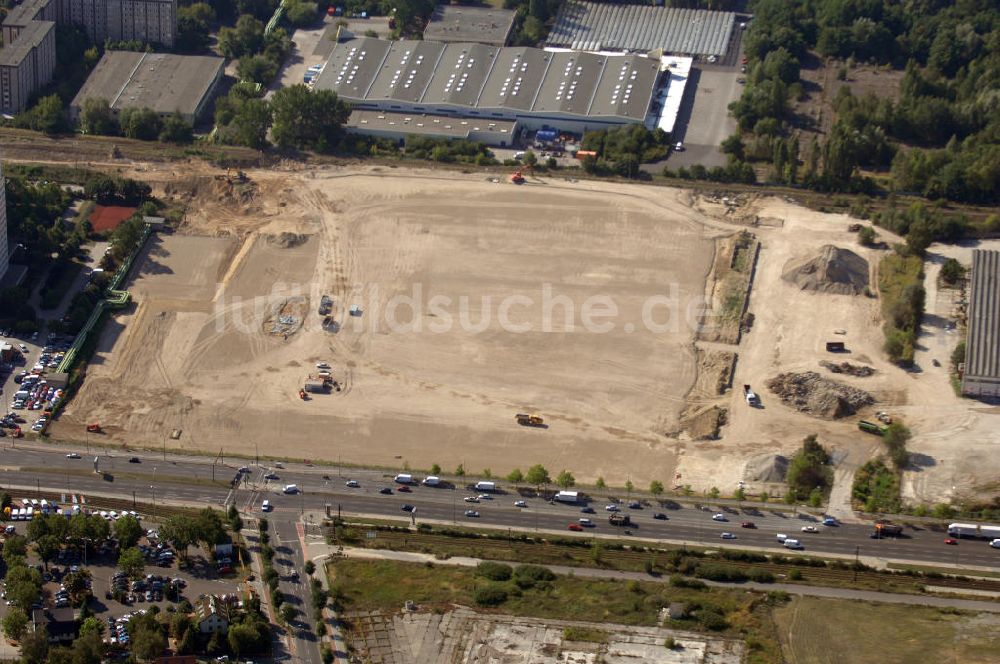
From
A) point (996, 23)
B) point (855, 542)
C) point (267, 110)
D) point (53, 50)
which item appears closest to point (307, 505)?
point (855, 542)

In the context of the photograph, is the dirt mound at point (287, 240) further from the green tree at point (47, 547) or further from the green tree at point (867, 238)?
the green tree at point (867, 238)

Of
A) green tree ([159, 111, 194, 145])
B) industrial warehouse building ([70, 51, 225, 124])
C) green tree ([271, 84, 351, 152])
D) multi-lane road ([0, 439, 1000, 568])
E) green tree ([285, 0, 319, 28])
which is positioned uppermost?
green tree ([285, 0, 319, 28])

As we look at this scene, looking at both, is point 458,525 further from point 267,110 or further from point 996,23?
point 996,23

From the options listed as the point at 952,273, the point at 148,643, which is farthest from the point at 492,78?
the point at 148,643

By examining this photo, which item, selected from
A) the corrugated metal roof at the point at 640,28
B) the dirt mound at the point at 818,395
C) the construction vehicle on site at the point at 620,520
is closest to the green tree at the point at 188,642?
the construction vehicle on site at the point at 620,520

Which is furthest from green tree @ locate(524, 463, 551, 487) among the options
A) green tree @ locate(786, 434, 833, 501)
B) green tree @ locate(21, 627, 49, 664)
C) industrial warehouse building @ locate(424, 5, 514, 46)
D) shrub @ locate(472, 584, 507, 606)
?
industrial warehouse building @ locate(424, 5, 514, 46)

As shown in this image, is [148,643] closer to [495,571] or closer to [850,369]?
[495,571]

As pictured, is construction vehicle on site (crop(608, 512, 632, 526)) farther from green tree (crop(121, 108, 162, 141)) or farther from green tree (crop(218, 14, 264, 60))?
green tree (crop(218, 14, 264, 60))
